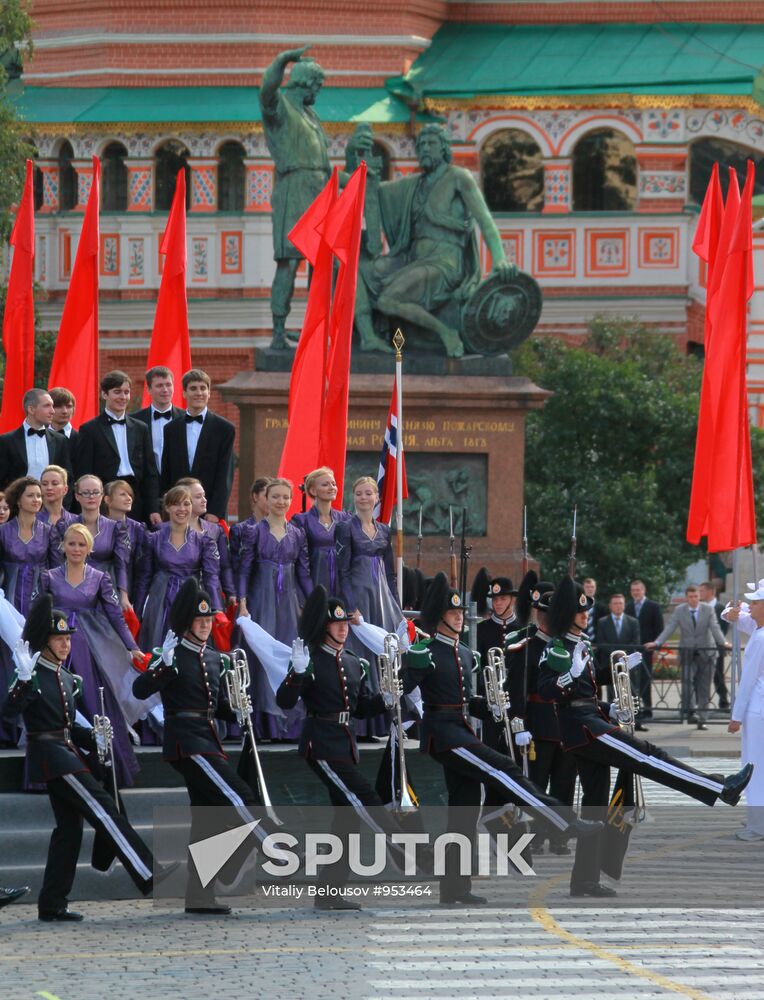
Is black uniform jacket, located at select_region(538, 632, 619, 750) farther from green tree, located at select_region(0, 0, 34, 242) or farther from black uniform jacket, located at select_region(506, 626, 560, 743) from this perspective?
green tree, located at select_region(0, 0, 34, 242)

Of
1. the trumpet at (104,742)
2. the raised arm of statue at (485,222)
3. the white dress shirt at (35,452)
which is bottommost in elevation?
the trumpet at (104,742)

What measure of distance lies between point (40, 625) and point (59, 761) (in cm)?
78

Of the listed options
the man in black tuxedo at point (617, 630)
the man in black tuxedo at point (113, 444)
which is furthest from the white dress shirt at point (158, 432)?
the man in black tuxedo at point (617, 630)

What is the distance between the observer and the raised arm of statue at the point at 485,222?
30328 millimetres

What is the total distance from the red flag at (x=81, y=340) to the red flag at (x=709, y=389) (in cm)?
570

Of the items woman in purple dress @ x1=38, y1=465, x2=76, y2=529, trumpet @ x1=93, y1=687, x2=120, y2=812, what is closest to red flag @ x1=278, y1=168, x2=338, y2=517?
woman in purple dress @ x1=38, y1=465, x2=76, y2=529

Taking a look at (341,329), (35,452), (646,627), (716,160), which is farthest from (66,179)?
(35,452)

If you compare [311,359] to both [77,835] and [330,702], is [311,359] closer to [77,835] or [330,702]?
[330,702]

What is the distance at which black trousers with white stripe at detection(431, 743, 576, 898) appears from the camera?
15.5m

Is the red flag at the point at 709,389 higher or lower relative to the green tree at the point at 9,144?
lower

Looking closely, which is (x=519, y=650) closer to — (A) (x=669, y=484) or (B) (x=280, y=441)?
(B) (x=280, y=441)

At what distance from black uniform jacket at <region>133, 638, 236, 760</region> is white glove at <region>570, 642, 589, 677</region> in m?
2.05

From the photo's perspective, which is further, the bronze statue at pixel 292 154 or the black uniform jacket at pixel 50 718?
the bronze statue at pixel 292 154

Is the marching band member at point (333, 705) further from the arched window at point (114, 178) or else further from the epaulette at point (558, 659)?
the arched window at point (114, 178)
